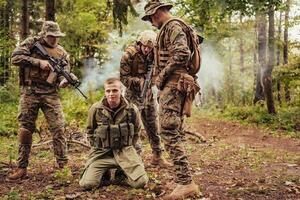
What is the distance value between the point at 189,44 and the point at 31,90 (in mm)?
2823

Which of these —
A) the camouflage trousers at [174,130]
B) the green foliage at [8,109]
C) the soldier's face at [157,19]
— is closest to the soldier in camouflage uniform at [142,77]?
the soldier's face at [157,19]

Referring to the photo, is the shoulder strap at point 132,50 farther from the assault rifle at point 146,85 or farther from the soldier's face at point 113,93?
the soldier's face at point 113,93

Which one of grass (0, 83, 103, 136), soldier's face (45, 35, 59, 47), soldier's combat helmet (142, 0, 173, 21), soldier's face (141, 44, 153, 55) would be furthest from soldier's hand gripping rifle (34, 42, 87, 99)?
grass (0, 83, 103, 136)

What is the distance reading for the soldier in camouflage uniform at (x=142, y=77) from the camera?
23.9 feet

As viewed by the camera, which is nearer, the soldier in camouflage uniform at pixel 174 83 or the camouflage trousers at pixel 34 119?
the soldier in camouflage uniform at pixel 174 83

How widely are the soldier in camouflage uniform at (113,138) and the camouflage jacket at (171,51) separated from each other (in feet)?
2.49

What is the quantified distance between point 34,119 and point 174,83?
8.83 feet

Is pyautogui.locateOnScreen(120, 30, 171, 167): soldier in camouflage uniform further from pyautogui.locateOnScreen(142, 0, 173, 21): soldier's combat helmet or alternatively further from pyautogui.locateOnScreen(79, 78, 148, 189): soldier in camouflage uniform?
pyautogui.locateOnScreen(142, 0, 173, 21): soldier's combat helmet

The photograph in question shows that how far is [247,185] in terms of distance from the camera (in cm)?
601

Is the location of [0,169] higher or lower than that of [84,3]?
lower

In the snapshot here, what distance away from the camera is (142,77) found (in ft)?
24.6

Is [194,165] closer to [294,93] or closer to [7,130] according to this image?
[7,130]

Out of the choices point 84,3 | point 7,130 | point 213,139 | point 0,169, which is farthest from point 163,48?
point 84,3

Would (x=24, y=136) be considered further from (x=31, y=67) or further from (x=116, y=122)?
(x=116, y=122)
